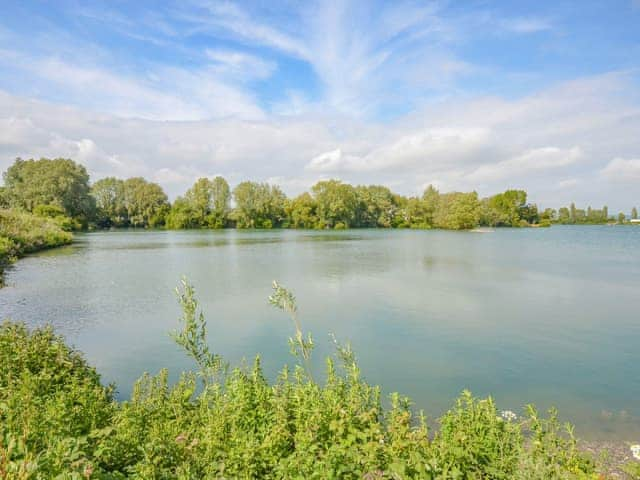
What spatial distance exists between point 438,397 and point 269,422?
13.1ft

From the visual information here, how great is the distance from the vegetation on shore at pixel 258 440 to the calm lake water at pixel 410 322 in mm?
2346

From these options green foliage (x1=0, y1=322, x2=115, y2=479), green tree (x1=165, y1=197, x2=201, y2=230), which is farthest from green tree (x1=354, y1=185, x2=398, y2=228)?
green foliage (x1=0, y1=322, x2=115, y2=479)

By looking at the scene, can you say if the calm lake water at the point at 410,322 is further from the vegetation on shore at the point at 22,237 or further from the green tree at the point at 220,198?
the green tree at the point at 220,198

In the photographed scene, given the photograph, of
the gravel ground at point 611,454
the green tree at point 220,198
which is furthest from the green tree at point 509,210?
the gravel ground at point 611,454

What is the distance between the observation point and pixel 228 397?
17.8ft

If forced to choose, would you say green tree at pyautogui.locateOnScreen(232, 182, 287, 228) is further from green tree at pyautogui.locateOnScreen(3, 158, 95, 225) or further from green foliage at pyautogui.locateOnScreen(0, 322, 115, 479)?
green foliage at pyautogui.locateOnScreen(0, 322, 115, 479)

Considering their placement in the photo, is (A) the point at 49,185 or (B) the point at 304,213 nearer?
(A) the point at 49,185

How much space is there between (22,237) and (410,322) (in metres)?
32.6

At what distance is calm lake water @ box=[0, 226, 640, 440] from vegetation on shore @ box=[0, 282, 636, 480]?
235cm

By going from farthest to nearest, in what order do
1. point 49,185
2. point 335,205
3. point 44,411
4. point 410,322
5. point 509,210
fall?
point 509,210 → point 335,205 → point 49,185 → point 410,322 → point 44,411

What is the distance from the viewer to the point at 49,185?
67.6 metres

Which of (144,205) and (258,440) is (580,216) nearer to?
(144,205)

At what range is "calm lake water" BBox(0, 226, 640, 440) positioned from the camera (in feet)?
26.2

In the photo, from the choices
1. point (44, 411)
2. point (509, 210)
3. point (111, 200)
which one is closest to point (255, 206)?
point (111, 200)
